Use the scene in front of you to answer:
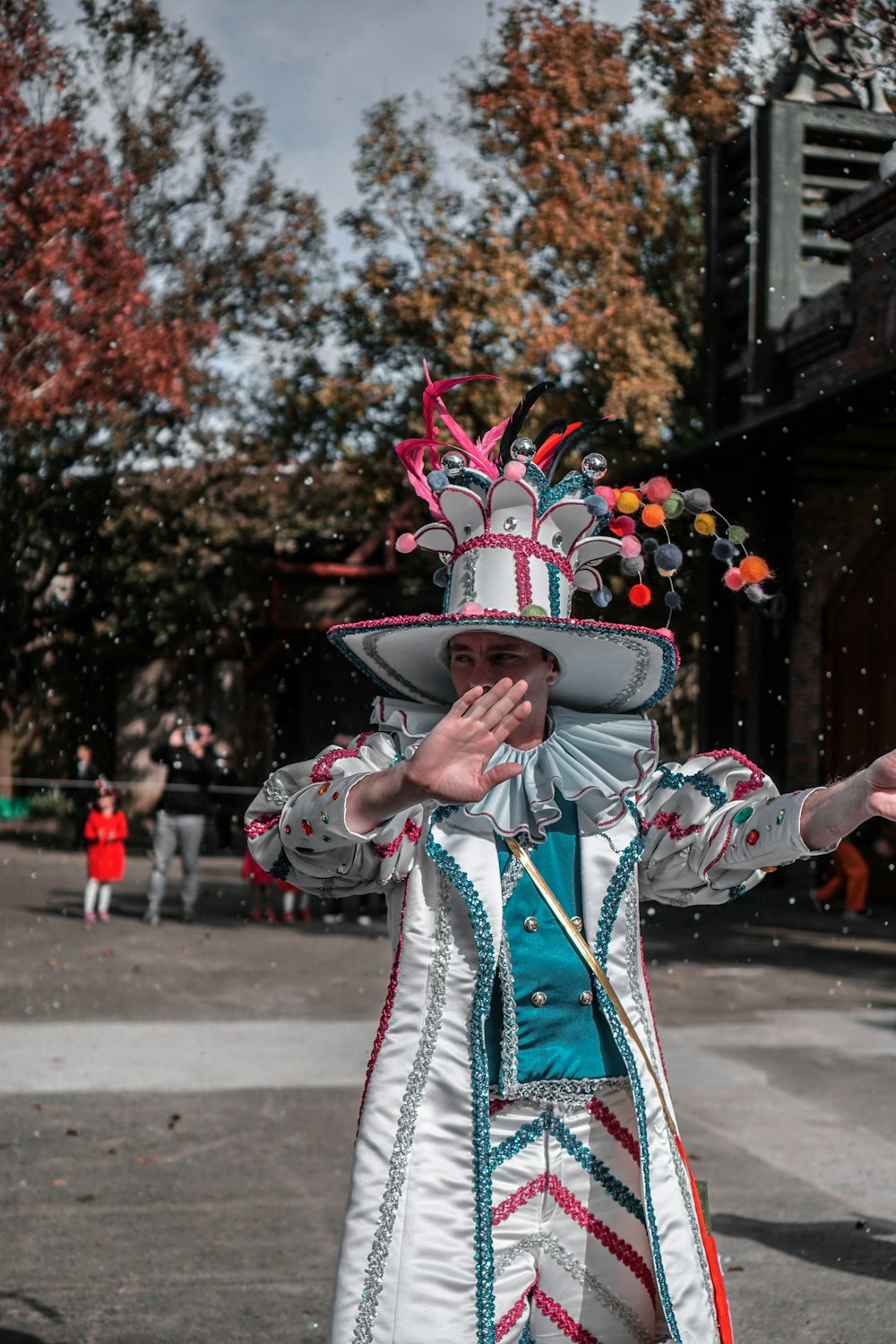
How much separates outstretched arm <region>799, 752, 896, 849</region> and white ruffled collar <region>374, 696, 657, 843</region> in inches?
12.4

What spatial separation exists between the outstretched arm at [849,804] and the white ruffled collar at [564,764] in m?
0.31

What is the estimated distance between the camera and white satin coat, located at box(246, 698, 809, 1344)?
85.2 inches

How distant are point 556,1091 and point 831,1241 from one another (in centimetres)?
266

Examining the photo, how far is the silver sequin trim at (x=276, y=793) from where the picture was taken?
8.04 ft

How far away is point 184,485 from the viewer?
18.6 metres

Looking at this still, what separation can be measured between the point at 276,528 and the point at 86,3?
268 inches

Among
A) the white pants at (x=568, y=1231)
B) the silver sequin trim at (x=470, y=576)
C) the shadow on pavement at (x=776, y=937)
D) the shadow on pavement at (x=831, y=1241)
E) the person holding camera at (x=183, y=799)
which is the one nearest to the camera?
the white pants at (x=568, y=1231)

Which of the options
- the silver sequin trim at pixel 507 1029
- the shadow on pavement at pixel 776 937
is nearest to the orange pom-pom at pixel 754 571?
the silver sequin trim at pixel 507 1029

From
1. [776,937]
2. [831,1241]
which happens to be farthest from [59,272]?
[831,1241]

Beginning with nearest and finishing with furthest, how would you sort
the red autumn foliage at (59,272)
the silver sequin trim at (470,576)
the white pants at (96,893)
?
the silver sequin trim at (470,576) → the white pants at (96,893) → the red autumn foliage at (59,272)

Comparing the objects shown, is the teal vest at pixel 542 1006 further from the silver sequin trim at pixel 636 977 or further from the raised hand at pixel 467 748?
the raised hand at pixel 467 748

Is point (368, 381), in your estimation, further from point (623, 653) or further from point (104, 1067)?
A: point (623, 653)

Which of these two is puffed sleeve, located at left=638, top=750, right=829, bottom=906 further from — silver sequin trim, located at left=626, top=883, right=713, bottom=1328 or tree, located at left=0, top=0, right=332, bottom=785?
tree, located at left=0, top=0, right=332, bottom=785

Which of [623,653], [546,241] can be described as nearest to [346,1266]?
[623,653]
